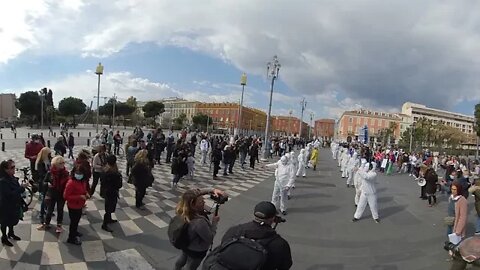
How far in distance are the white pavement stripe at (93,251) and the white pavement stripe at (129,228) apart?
734 millimetres

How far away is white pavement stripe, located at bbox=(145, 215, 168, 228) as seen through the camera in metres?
8.05

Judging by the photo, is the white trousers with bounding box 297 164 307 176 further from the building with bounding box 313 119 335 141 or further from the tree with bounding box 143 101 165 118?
the building with bounding box 313 119 335 141

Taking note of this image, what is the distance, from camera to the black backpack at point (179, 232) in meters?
3.89

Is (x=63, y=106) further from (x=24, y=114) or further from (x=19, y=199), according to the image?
(x=19, y=199)

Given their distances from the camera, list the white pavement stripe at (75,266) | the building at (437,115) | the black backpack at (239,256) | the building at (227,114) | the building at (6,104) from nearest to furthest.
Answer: the black backpack at (239,256)
the white pavement stripe at (75,266)
the building at (6,104)
the building at (227,114)
the building at (437,115)

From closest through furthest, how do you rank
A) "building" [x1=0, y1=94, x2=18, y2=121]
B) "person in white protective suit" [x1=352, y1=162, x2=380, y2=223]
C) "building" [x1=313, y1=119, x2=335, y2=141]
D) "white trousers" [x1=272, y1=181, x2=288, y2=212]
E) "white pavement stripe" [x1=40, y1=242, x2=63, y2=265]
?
"white pavement stripe" [x1=40, y1=242, x2=63, y2=265] < "person in white protective suit" [x1=352, y1=162, x2=380, y2=223] < "white trousers" [x1=272, y1=181, x2=288, y2=212] < "building" [x1=0, y1=94, x2=18, y2=121] < "building" [x1=313, y1=119, x2=335, y2=141]

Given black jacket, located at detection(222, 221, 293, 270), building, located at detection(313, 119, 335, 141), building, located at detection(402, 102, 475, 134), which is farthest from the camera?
building, located at detection(313, 119, 335, 141)

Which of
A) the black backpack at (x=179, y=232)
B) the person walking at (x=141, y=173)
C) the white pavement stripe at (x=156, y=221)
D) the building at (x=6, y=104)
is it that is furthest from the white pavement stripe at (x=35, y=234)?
the building at (x=6, y=104)

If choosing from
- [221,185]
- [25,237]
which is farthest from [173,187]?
[25,237]

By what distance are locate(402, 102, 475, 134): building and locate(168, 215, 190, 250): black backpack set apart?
138 metres

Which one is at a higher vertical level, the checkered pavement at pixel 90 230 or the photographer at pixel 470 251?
the photographer at pixel 470 251

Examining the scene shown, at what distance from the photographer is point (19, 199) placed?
6039 millimetres

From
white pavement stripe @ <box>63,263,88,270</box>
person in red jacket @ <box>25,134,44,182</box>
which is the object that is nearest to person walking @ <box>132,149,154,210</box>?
white pavement stripe @ <box>63,263,88,270</box>

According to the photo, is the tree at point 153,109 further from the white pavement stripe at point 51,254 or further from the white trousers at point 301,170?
the white pavement stripe at point 51,254
